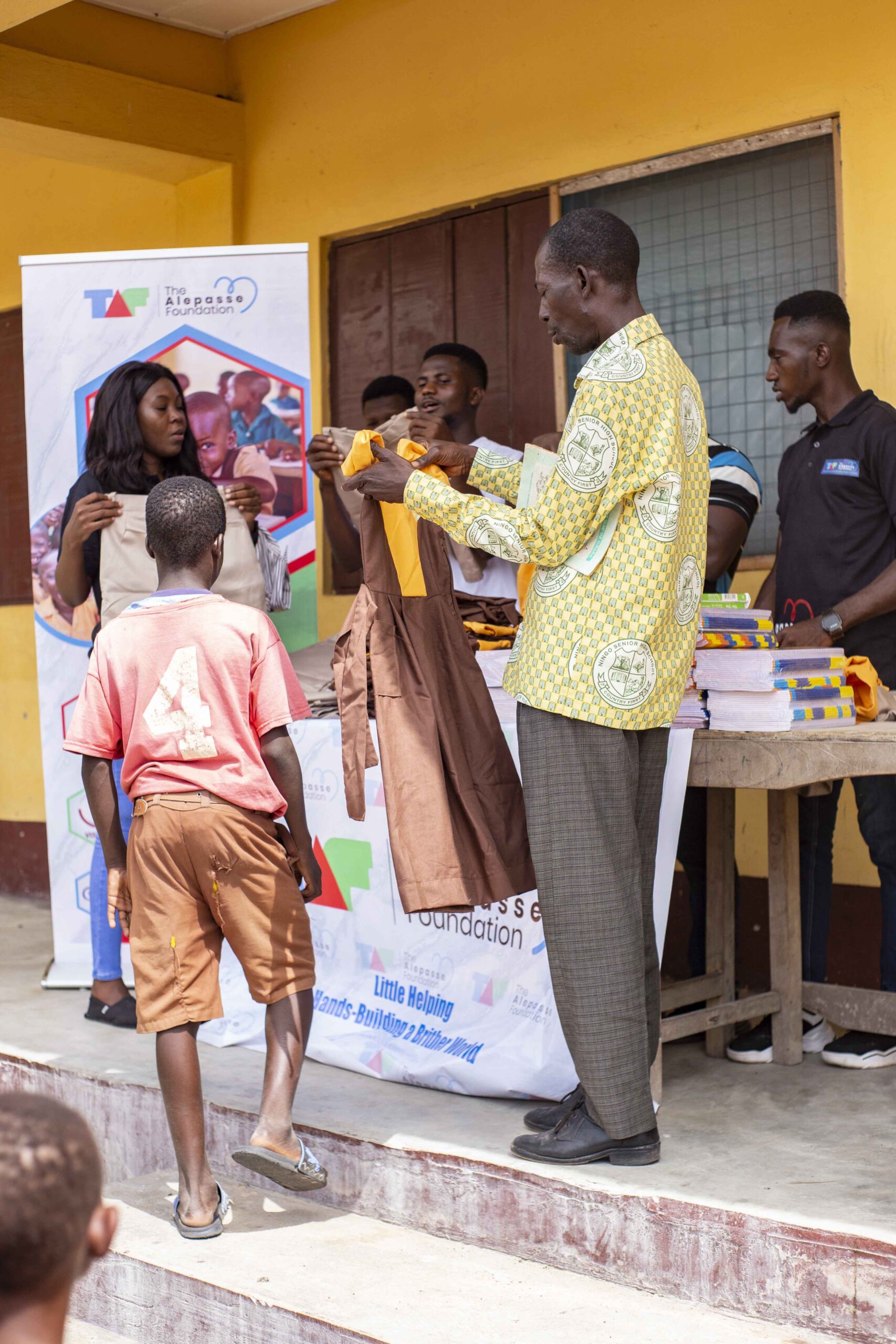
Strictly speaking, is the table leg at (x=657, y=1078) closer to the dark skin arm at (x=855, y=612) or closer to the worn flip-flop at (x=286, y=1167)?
the worn flip-flop at (x=286, y=1167)

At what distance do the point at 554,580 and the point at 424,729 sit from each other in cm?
51

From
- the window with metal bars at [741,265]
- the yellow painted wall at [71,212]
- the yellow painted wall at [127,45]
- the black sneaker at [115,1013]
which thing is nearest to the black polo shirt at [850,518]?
the window with metal bars at [741,265]

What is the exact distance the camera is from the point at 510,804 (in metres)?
3.33

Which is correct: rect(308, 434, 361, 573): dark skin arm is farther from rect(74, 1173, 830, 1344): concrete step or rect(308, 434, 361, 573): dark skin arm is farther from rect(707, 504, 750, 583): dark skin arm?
rect(74, 1173, 830, 1344): concrete step

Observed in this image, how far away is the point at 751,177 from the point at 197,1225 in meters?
3.86

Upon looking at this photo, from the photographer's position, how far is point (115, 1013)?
14.9 ft

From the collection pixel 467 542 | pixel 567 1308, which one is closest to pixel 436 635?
pixel 467 542

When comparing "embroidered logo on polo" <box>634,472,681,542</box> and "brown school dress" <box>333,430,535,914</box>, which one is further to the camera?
"brown school dress" <box>333,430,535,914</box>

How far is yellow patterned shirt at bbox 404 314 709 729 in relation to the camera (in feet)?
9.39

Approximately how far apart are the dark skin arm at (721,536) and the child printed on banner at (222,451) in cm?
168

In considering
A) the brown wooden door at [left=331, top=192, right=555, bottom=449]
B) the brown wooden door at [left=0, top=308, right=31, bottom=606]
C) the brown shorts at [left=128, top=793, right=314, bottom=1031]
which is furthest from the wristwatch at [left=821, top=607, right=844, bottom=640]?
the brown wooden door at [left=0, top=308, right=31, bottom=606]

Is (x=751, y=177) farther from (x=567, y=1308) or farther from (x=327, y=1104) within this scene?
(x=567, y=1308)

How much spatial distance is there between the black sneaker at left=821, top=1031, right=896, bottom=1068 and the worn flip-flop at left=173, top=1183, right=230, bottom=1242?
1722 millimetres

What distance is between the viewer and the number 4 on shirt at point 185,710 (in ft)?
9.87
